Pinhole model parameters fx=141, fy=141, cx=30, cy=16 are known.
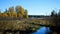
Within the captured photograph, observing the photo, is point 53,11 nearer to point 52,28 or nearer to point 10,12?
point 52,28

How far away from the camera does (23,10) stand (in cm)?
349

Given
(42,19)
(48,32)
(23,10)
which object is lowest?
(48,32)

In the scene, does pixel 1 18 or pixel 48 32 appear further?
pixel 48 32

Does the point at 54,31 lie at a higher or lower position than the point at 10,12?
lower

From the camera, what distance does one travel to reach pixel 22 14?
3.51 meters

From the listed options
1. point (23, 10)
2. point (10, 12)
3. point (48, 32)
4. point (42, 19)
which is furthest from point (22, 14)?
point (48, 32)

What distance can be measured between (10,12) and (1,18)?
1.38ft

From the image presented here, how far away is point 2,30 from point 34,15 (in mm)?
824

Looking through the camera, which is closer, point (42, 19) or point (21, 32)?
point (42, 19)

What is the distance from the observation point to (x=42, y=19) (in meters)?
3.22

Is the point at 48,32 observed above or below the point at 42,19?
below

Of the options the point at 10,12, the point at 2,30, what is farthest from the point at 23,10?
the point at 2,30

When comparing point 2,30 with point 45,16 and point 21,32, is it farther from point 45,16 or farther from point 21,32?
point 45,16

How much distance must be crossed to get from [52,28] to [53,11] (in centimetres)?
40
